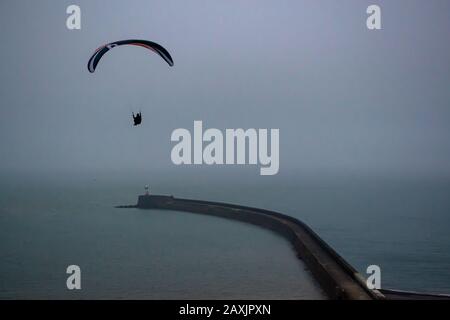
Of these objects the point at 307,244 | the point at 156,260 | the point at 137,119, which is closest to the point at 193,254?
the point at 156,260

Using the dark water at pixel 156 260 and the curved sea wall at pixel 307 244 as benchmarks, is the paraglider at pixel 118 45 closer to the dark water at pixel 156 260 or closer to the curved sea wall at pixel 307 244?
the curved sea wall at pixel 307 244

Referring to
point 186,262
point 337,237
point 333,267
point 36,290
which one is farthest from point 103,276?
point 337,237

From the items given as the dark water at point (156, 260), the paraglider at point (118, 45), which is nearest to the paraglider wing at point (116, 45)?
the paraglider at point (118, 45)

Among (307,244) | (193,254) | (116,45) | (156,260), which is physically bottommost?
(193,254)

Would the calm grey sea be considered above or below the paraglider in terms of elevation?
below

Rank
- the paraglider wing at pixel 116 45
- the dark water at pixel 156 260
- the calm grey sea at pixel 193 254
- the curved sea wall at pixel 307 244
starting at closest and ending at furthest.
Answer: the paraglider wing at pixel 116 45 → the curved sea wall at pixel 307 244 → the dark water at pixel 156 260 → the calm grey sea at pixel 193 254

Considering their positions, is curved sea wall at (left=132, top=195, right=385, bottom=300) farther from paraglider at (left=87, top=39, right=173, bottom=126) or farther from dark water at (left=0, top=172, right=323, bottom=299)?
paraglider at (left=87, top=39, right=173, bottom=126)

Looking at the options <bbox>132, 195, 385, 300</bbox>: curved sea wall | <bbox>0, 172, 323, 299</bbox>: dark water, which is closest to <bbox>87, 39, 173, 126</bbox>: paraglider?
<bbox>132, 195, 385, 300</bbox>: curved sea wall

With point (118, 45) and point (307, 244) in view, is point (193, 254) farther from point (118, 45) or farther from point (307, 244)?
point (118, 45)

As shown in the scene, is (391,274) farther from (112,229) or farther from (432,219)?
(432,219)
